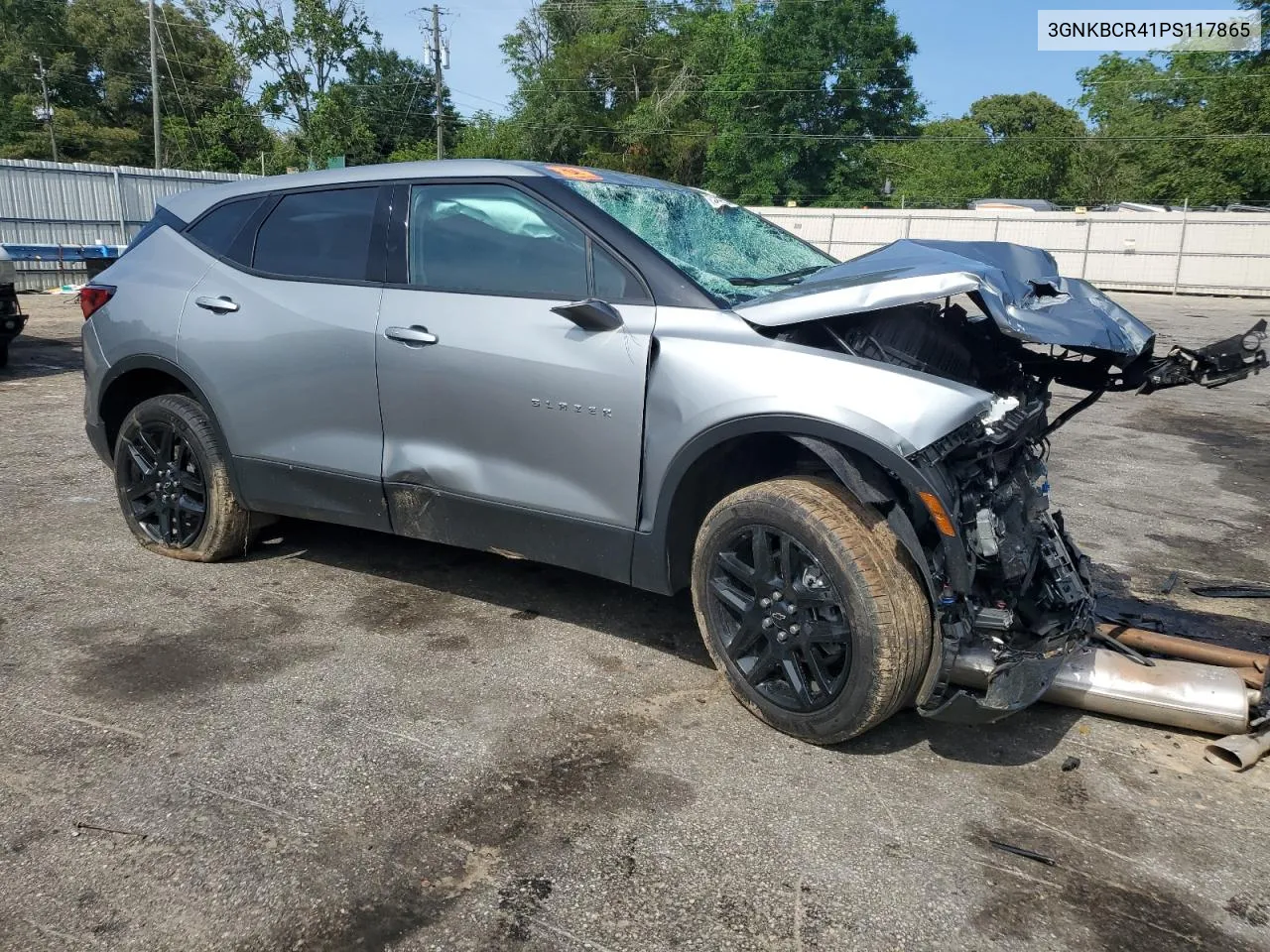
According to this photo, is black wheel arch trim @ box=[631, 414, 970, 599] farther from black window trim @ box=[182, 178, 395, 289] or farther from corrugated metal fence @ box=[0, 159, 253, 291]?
corrugated metal fence @ box=[0, 159, 253, 291]

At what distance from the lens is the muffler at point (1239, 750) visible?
Result: 3236 millimetres

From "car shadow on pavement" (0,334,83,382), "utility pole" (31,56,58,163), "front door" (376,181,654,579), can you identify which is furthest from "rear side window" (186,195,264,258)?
"utility pole" (31,56,58,163)

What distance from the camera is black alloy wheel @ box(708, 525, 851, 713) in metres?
3.21

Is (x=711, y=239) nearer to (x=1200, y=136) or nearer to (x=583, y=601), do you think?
(x=583, y=601)

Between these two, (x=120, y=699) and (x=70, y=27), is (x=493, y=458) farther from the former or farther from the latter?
(x=70, y=27)

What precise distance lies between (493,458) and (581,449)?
400mm

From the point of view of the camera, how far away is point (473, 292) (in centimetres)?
388

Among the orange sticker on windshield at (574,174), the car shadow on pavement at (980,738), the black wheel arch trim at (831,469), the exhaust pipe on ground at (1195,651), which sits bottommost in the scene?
the car shadow on pavement at (980,738)

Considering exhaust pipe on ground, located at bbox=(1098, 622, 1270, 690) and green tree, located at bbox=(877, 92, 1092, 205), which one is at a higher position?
green tree, located at bbox=(877, 92, 1092, 205)

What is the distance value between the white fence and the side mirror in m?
24.8

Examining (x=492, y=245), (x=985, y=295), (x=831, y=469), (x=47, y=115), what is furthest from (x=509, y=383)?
(x=47, y=115)

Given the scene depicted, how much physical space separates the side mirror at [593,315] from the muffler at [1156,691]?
191cm

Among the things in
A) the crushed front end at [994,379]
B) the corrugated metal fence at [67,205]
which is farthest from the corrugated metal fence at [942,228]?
the crushed front end at [994,379]

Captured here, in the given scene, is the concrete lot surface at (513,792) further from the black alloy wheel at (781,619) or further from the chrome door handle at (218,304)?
the chrome door handle at (218,304)
